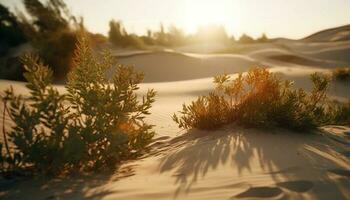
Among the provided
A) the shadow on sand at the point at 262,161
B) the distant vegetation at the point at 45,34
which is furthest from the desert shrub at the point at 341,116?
the distant vegetation at the point at 45,34

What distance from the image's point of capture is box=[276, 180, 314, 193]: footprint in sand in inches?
131

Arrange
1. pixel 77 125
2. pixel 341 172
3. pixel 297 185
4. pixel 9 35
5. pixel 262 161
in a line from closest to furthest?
pixel 297 185, pixel 341 172, pixel 262 161, pixel 77 125, pixel 9 35

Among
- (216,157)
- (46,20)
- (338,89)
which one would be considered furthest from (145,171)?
(46,20)

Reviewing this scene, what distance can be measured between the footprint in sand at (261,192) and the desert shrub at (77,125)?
1.57m

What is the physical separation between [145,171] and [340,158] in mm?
2138

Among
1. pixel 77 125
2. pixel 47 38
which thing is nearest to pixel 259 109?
pixel 77 125

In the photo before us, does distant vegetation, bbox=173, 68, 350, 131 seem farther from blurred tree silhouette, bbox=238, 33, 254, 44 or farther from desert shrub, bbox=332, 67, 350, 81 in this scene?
blurred tree silhouette, bbox=238, 33, 254, 44

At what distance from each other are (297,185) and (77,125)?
2.36 metres

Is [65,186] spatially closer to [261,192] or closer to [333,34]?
[261,192]

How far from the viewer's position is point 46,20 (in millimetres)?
23531

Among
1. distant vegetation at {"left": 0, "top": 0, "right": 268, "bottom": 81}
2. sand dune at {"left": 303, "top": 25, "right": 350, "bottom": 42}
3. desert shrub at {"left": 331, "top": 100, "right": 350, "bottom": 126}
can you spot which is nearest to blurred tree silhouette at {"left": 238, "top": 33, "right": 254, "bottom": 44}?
sand dune at {"left": 303, "top": 25, "right": 350, "bottom": 42}

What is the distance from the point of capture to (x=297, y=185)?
11.2 ft

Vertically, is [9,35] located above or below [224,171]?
above

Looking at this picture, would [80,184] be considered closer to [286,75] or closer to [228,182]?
[228,182]
